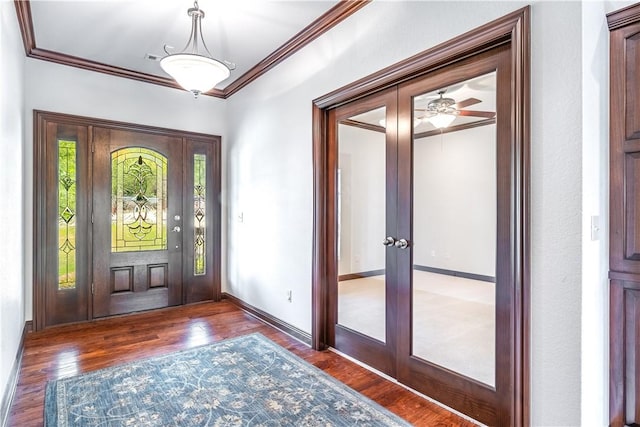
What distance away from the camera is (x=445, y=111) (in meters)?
2.28

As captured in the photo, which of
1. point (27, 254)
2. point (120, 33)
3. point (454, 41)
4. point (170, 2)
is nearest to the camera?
point (454, 41)

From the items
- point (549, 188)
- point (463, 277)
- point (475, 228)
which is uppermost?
point (549, 188)

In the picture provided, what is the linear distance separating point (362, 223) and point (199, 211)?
8.63ft

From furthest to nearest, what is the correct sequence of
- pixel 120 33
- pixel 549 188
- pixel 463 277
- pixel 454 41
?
pixel 120 33
pixel 463 277
pixel 454 41
pixel 549 188

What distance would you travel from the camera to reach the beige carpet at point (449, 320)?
83.5 inches

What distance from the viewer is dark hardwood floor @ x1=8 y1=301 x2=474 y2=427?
2199mm

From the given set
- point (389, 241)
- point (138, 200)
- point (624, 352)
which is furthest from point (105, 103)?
point (624, 352)

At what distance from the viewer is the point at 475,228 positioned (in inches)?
84.2

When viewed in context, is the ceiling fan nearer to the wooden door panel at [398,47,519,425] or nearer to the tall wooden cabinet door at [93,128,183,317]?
the wooden door panel at [398,47,519,425]

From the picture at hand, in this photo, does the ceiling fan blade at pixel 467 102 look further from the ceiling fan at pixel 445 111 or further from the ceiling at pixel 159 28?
the ceiling at pixel 159 28

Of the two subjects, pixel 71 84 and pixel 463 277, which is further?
pixel 71 84

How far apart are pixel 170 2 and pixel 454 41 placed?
215cm

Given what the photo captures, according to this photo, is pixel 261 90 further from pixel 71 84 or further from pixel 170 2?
pixel 71 84

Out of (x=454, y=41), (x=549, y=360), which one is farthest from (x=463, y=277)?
A: (x=454, y=41)
